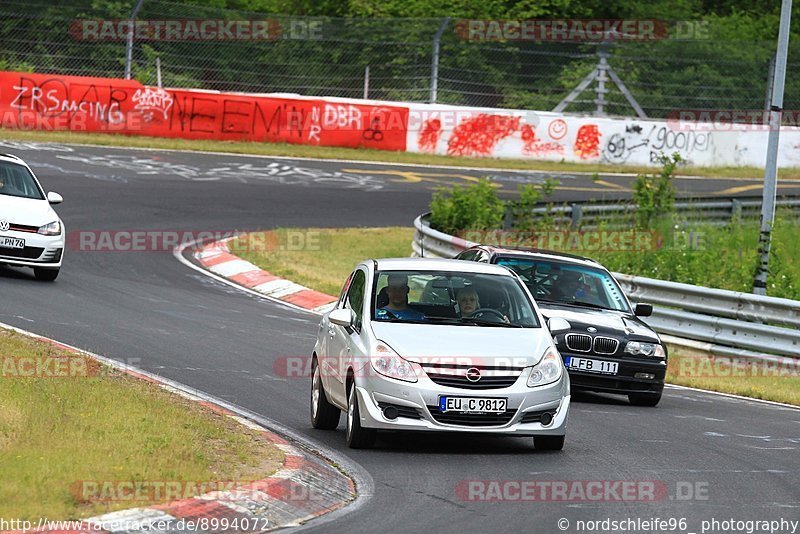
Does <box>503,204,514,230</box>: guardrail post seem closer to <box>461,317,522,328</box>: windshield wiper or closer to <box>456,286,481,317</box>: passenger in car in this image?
<box>456,286,481,317</box>: passenger in car

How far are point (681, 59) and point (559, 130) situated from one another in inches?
158

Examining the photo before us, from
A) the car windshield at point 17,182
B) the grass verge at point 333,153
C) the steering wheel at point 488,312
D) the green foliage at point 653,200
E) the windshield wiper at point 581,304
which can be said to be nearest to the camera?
the steering wheel at point 488,312

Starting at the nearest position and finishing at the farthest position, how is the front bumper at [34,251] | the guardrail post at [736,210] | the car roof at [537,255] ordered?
1. the car roof at [537,255]
2. the front bumper at [34,251]
3. the guardrail post at [736,210]

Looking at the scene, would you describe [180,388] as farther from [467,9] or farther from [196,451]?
[467,9]

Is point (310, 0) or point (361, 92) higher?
point (310, 0)

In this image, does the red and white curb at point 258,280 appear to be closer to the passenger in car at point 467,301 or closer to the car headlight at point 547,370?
the passenger in car at point 467,301

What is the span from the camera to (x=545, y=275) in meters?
14.8

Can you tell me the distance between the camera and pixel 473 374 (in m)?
9.73

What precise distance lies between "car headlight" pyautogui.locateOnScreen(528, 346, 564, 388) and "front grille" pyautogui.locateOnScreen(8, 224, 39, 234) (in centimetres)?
1049

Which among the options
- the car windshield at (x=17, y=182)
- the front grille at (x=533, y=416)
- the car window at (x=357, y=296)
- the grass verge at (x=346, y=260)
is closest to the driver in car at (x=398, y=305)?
the car window at (x=357, y=296)

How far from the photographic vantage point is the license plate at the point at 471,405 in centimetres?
966

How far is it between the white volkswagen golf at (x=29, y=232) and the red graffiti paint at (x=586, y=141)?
22.5 metres

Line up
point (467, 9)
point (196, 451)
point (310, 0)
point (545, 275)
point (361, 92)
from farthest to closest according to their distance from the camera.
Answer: point (310, 0) < point (467, 9) < point (361, 92) < point (545, 275) < point (196, 451)

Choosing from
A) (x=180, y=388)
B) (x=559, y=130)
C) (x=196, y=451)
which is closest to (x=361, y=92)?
(x=559, y=130)
